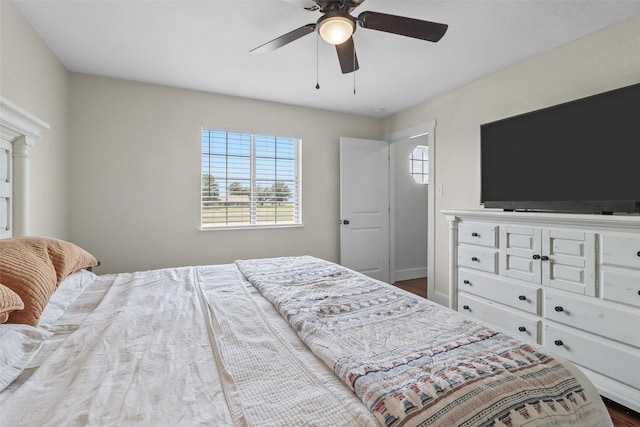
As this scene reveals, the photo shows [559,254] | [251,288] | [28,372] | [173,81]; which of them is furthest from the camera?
[173,81]

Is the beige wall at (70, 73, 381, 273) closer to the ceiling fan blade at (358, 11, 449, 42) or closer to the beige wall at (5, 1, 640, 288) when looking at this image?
the beige wall at (5, 1, 640, 288)

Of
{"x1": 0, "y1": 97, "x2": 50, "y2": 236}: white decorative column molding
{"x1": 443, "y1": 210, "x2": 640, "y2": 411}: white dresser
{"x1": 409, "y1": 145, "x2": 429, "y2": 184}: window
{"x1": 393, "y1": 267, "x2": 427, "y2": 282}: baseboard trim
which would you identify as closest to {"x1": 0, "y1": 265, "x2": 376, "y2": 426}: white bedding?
{"x1": 0, "y1": 97, "x2": 50, "y2": 236}: white decorative column molding

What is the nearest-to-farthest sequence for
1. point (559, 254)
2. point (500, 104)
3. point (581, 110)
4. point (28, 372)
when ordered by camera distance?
point (28, 372)
point (559, 254)
point (581, 110)
point (500, 104)

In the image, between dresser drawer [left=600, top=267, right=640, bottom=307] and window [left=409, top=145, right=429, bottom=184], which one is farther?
window [left=409, top=145, right=429, bottom=184]

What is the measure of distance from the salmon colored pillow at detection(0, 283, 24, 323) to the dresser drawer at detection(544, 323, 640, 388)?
9.28 ft

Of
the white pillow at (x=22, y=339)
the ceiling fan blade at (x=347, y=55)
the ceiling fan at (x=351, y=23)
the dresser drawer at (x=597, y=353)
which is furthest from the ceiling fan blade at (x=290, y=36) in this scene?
the dresser drawer at (x=597, y=353)

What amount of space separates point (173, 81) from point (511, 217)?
3.41 meters

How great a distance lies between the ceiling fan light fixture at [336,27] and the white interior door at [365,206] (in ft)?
8.07

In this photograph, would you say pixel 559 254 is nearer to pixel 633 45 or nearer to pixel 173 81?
pixel 633 45

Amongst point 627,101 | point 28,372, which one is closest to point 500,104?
point 627,101

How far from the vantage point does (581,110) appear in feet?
7.02


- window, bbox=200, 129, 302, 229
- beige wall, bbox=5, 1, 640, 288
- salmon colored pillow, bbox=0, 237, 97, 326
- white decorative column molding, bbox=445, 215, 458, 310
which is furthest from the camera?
window, bbox=200, 129, 302, 229

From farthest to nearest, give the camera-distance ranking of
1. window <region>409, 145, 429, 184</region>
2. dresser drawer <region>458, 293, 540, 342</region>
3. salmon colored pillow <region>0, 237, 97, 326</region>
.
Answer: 1. window <region>409, 145, 429, 184</region>
2. dresser drawer <region>458, 293, 540, 342</region>
3. salmon colored pillow <region>0, 237, 97, 326</region>

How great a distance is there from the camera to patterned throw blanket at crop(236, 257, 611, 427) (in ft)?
2.48
